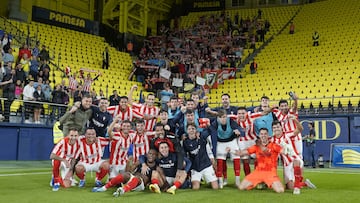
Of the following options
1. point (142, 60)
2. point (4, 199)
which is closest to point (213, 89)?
point (142, 60)

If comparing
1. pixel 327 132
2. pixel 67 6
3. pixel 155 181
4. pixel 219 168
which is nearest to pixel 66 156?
pixel 155 181

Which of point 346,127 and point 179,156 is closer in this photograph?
point 179,156

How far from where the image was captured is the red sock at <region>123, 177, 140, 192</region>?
25.8ft

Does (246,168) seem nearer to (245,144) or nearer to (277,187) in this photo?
(245,144)

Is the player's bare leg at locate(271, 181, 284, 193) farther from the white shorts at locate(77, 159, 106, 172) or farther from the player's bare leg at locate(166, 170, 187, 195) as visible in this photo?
the white shorts at locate(77, 159, 106, 172)

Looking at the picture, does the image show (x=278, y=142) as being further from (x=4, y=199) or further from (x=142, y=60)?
(x=142, y=60)

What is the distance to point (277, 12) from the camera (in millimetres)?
35375

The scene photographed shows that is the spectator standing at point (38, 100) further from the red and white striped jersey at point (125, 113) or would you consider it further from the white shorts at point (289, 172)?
the white shorts at point (289, 172)

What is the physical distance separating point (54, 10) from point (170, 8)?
1262cm

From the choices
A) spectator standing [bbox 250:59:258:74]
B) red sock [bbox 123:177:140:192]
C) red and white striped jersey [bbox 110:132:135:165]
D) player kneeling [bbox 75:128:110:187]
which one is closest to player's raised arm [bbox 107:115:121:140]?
red and white striped jersey [bbox 110:132:135:165]

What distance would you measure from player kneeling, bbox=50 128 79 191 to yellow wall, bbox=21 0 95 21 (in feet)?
64.9

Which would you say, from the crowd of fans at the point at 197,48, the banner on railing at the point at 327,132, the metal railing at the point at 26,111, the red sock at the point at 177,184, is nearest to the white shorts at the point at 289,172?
the red sock at the point at 177,184

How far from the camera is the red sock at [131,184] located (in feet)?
25.8

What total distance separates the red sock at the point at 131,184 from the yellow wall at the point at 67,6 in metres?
21.6
